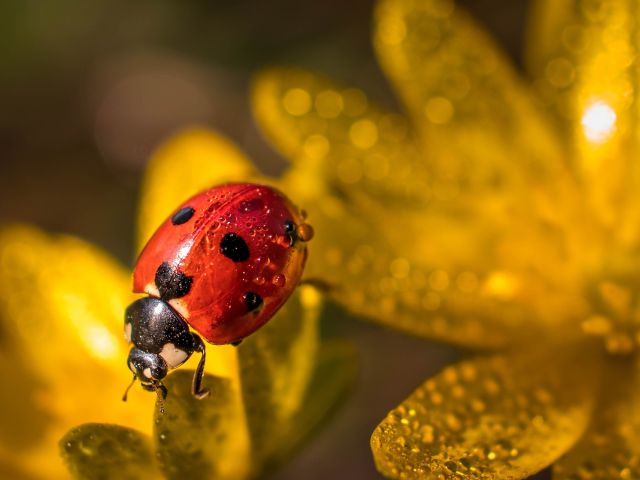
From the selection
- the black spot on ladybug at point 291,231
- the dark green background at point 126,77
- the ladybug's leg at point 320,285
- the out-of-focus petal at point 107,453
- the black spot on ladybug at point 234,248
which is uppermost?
the dark green background at point 126,77

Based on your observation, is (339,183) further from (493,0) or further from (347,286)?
(493,0)

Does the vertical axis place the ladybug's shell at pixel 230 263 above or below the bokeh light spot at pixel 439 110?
below

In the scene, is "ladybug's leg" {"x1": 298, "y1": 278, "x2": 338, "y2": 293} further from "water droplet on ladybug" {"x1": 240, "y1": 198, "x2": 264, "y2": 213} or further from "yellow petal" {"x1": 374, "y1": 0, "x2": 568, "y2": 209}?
"yellow petal" {"x1": 374, "y1": 0, "x2": 568, "y2": 209}

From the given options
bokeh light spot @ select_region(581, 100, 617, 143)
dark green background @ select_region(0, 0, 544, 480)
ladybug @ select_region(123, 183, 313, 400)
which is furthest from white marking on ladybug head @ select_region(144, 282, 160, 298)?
dark green background @ select_region(0, 0, 544, 480)

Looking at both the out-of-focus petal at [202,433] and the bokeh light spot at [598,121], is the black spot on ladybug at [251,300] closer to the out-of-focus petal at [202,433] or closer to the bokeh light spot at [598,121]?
the out-of-focus petal at [202,433]

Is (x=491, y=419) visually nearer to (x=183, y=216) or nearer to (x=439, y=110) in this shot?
(x=183, y=216)

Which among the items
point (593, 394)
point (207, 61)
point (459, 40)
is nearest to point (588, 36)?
point (459, 40)

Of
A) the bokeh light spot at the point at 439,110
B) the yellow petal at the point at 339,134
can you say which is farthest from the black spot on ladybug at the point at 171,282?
the bokeh light spot at the point at 439,110
